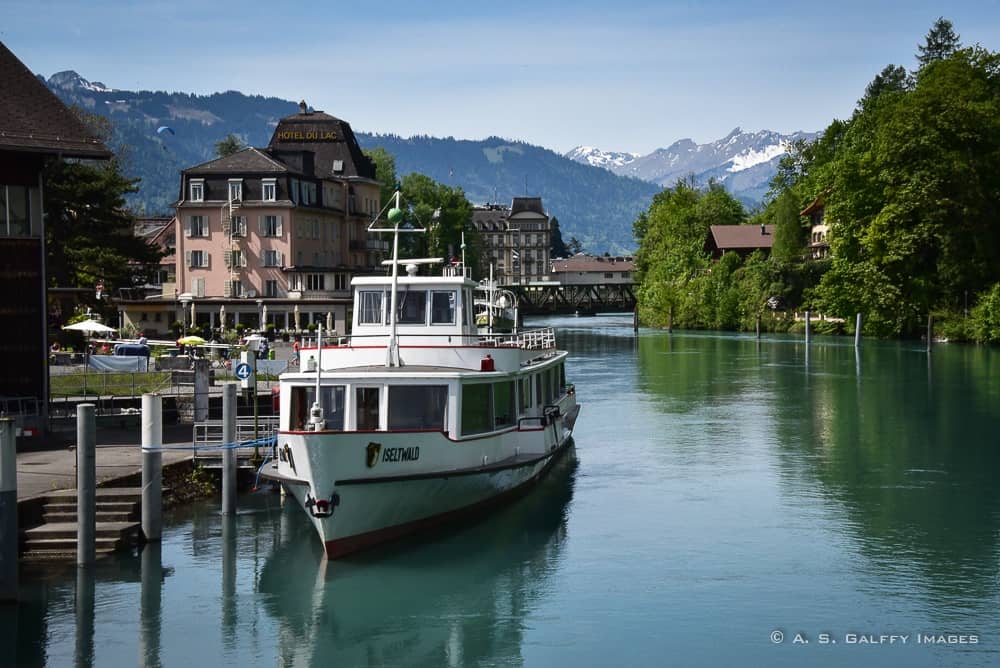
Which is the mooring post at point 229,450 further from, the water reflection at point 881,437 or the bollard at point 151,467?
the water reflection at point 881,437

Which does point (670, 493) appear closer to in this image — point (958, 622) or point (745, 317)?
point (958, 622)

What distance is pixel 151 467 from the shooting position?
24219 millimetres

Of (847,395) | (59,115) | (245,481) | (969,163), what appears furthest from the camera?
(969,163)

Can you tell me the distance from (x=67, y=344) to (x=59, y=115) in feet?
86.8

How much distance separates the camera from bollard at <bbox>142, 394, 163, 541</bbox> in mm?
24266

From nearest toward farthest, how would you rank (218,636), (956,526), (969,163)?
(218,636) → (956,526) → (969,163)

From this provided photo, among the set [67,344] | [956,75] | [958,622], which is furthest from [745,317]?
[958,622]

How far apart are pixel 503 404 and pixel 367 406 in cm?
467

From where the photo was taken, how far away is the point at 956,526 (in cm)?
2844

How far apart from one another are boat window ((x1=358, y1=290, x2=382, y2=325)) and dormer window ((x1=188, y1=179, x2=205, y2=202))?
205ft

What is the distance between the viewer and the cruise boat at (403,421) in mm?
23859

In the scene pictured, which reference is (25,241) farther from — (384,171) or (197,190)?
(384,171)

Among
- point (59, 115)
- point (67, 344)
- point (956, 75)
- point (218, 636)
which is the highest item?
point (956, 75)

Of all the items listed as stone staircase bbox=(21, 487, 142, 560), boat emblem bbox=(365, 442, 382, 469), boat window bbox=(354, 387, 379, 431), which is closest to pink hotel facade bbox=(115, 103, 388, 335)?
stone staircase bbox=(21, 487, 142, 560)
